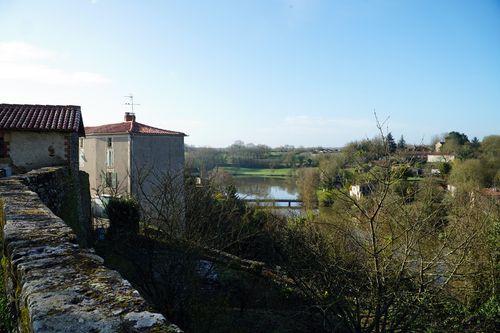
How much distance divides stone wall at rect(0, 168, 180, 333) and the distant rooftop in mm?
22220

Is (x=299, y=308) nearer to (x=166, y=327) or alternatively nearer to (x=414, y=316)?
(x=414, y=316)

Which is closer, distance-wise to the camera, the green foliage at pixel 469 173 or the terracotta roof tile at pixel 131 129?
the terracotta roof tile at pixel 131 129

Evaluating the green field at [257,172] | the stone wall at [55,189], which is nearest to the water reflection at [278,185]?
the green field at [257,172]

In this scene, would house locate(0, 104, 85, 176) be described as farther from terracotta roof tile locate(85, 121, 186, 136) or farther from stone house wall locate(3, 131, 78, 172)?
terracotta roof tile locate(85, 121, 186, 136)

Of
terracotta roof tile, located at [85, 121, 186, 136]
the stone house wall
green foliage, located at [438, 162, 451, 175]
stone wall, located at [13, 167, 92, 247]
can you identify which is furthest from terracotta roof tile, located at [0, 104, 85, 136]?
green foliage, located at [438, 162, 451, 175]

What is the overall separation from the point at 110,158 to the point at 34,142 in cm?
1464

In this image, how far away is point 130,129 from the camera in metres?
24.7

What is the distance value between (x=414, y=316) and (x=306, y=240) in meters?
3.98

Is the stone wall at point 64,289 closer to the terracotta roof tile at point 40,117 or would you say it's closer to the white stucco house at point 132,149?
the terracotta roof tile at point 40,117

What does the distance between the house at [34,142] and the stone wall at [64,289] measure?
9355 mm

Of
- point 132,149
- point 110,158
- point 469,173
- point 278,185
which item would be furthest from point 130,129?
point 278,185

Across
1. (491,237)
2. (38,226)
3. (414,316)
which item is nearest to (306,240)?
(414,316)

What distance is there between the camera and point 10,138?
11.7m

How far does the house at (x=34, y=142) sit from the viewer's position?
458 inches
